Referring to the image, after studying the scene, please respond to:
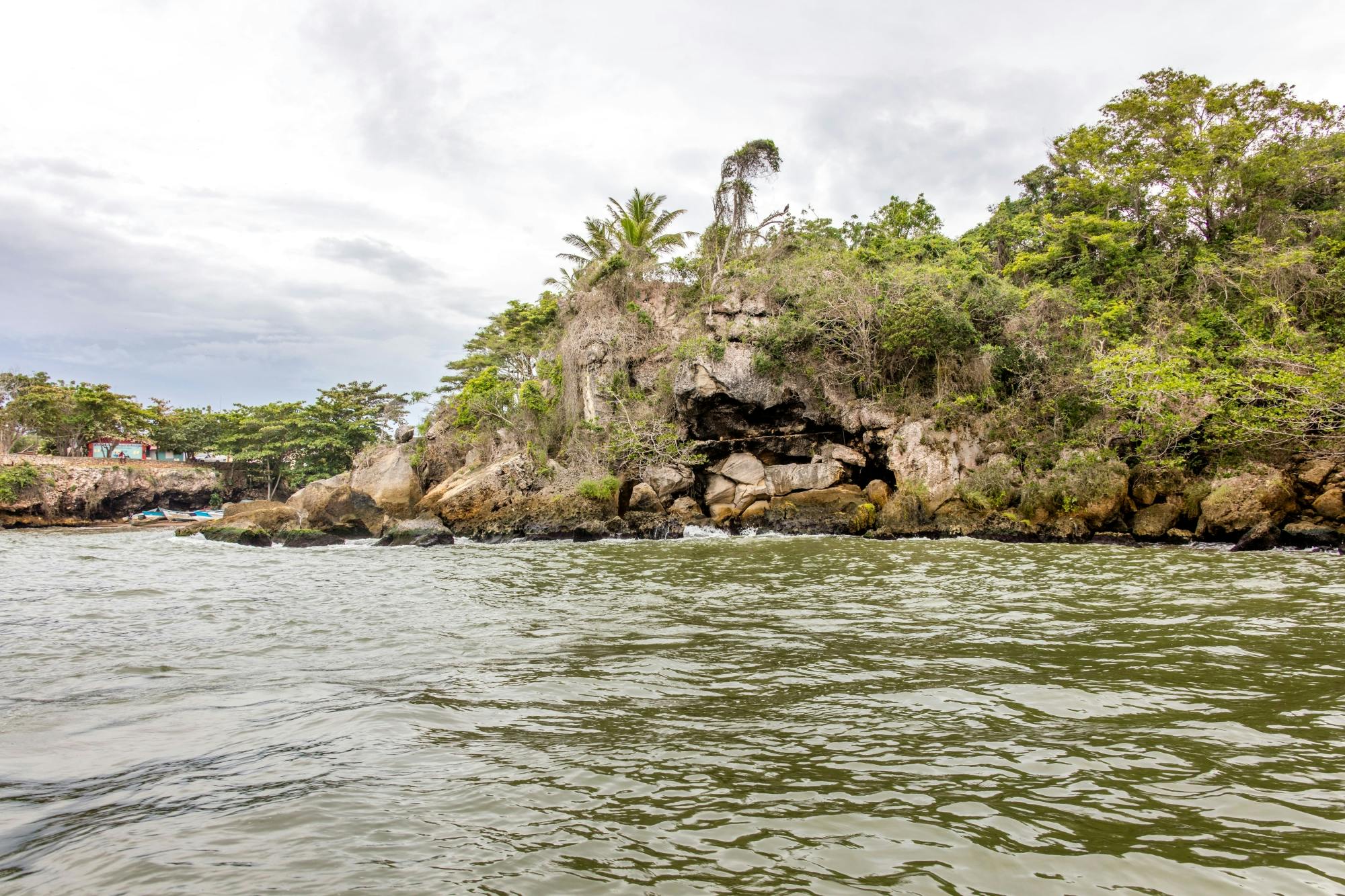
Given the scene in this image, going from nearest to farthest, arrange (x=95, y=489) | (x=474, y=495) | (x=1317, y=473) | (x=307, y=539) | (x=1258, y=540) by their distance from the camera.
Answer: (x=1258, y=540) → (x=1317, y=473) → (x=307, y=539) → (x=474, y=495) → (x=95, y=489)

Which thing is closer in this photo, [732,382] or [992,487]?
[992,487]

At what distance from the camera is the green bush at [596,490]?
76.3ft

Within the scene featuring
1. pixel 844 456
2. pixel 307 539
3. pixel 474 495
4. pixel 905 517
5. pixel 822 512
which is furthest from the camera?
pixel 474 495

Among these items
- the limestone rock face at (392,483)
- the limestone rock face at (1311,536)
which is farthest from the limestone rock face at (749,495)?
the limestone rock face at (392,483)

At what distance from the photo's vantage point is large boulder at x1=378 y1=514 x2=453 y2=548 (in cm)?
2116

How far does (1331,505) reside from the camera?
561 inches

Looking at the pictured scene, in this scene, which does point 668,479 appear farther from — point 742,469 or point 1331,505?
point 1331,505

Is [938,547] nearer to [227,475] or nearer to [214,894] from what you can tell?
[214,894]

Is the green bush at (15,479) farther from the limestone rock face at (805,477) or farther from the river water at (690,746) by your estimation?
the limestone rock face at (805,477)

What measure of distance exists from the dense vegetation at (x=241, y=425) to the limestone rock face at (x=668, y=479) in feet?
66.8

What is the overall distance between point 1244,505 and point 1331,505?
1.52 metres

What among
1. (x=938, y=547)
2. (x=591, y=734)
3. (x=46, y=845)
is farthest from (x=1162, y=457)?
(x=46, y=845)

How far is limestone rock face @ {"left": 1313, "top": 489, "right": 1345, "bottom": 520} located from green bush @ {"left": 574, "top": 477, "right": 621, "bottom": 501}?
18.1m

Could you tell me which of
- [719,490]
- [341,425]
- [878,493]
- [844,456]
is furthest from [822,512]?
[341,425]
